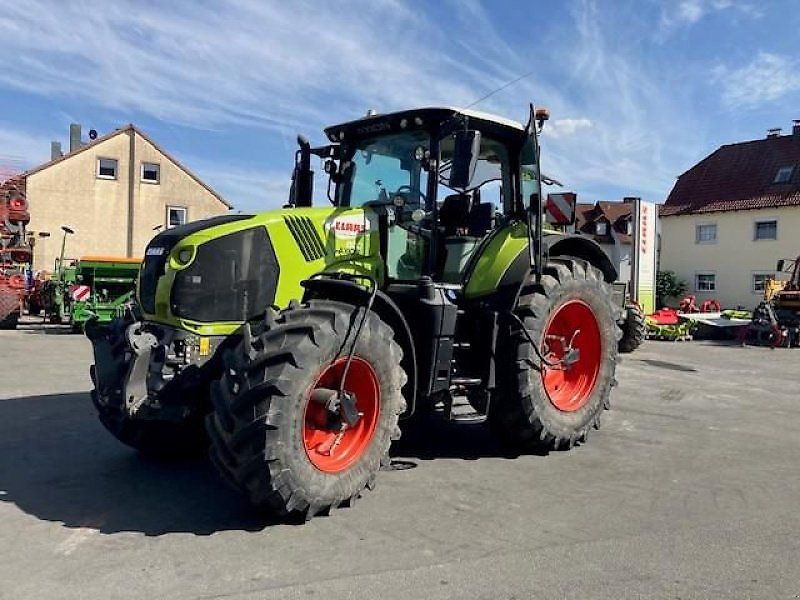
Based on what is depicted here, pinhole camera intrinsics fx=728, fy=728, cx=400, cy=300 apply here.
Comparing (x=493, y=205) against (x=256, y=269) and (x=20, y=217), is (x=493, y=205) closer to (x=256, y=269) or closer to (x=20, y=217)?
(x=256, y=269)

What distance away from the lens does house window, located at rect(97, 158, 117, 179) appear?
30.7 m

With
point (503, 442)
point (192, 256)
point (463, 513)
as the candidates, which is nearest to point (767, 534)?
point (463, 513)

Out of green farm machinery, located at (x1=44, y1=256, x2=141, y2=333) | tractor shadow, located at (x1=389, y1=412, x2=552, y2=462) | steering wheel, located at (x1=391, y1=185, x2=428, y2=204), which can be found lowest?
tractor shadow, located at (x1=389, y1=412, x2=552, y2=462)

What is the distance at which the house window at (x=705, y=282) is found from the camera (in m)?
33.4

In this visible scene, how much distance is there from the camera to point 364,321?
4.53 metres

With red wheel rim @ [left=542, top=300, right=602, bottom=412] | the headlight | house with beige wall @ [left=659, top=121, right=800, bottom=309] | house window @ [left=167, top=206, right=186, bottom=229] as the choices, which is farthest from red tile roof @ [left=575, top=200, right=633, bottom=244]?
the headlight

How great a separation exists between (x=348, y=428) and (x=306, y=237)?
138 centimetres

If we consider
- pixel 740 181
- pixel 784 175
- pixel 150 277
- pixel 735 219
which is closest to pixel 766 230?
pixel 735 219

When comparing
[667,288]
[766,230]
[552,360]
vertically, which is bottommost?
[552,360]

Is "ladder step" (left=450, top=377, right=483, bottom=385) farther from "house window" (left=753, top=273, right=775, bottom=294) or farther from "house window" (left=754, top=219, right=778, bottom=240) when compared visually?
"house window" (left=754, top=219, right=778, bottom=240)

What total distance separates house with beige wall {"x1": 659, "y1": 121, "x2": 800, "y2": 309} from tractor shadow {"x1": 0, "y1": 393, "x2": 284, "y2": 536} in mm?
30431

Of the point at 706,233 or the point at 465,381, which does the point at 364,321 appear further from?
the point at 706,233

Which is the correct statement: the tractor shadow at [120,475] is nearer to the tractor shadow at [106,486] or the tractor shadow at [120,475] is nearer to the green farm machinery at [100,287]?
the tractor shadow at [106,486]

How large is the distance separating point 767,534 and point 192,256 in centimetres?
389
